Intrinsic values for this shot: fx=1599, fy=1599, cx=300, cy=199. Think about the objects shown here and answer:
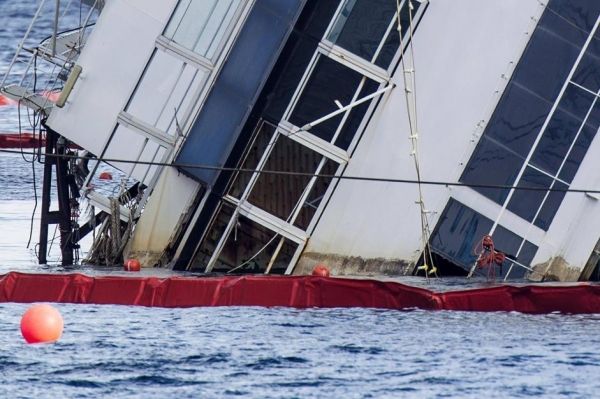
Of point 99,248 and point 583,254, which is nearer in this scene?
point 583,254

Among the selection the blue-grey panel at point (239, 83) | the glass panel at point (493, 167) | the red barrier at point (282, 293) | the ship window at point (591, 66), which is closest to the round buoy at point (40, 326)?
the red barrier at point (282, 293)

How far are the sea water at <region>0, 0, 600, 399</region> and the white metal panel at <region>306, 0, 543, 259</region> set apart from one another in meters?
1.67

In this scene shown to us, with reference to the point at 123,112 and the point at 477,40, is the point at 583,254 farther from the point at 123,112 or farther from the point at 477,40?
the point at 123,112

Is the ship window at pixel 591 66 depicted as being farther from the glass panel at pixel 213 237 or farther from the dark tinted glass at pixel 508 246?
→ the glass panel at pixel 213 237

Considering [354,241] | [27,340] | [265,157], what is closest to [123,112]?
[265,157]

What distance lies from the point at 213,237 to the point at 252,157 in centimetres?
143

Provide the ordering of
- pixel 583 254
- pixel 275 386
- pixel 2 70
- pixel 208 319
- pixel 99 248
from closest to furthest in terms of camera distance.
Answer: pixel 275 386
pixel 208 319
pixel 583 254
pixel 99 248
pixel 2 70

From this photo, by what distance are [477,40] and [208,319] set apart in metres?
6.36

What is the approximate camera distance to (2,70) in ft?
199

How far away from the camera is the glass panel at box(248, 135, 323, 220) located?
2506cm

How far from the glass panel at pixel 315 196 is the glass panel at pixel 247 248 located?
0.45 metres

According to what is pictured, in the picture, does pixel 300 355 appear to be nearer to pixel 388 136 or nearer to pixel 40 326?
pixel 40 326

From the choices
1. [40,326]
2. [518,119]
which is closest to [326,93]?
[518,119]

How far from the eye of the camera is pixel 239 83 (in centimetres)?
2492
